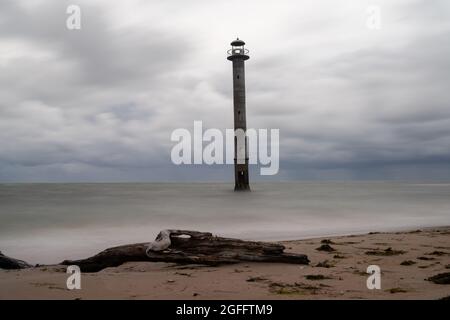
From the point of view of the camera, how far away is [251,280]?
20.8ft

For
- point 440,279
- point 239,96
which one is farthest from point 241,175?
point 440,279

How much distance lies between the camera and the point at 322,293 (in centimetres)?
554

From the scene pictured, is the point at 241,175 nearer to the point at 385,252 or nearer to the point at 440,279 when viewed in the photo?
the point at 385,252

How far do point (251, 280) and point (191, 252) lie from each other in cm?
161

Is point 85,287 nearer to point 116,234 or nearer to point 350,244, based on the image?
point 350,244

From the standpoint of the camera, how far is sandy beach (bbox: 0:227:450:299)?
18.0 feet

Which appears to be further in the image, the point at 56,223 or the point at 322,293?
the point at 56,223

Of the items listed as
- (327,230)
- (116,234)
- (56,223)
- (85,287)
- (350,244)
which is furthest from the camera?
(56,223)

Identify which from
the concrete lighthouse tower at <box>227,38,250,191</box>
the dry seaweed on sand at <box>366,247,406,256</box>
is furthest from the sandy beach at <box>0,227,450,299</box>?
the concrete lighthouse tower at <box>227,38,250,191</box>

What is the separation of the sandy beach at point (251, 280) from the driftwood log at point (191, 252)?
0.52 ft

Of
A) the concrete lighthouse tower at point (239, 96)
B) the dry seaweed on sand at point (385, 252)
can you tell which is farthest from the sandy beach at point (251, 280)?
the concrete lighthouse tower at point (239, 96)

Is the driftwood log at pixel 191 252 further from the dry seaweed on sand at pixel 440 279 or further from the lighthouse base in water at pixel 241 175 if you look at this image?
the lighthouse base in water at pixel 241 175
